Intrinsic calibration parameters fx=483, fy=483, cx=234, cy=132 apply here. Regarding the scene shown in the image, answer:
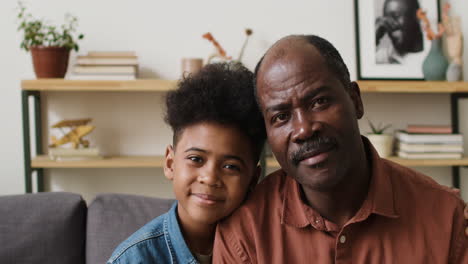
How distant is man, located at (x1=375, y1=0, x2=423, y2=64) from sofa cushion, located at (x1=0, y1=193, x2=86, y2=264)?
1.97m

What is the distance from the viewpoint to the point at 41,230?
68.5 inches

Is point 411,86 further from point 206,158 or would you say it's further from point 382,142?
point 206,158

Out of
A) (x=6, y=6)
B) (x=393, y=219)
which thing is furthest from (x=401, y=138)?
(x=6, y=6)

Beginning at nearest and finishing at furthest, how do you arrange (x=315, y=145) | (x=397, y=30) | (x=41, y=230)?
(x=315, y=145), (x=41, y=230), (x=397, y=30)

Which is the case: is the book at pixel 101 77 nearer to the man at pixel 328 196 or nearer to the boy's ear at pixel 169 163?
the boy's ear at pixel 169 163

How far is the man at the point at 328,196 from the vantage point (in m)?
Answer: 1.05

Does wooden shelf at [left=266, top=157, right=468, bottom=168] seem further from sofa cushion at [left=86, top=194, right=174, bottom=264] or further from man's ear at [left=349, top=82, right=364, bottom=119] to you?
man's ear at [left=349, top=82, right=364, bottom=119]

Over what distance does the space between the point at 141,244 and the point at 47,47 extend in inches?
62.9

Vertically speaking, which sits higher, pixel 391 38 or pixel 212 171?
pixel 391 38

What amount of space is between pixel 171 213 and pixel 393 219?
0.63 meters

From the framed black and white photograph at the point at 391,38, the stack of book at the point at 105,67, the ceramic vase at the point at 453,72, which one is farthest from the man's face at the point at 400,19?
the stack of book at the point at 105,67

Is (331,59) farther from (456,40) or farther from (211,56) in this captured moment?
(456,40)

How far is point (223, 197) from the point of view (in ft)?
4.15

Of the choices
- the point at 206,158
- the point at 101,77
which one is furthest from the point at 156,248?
the point at 101,77
